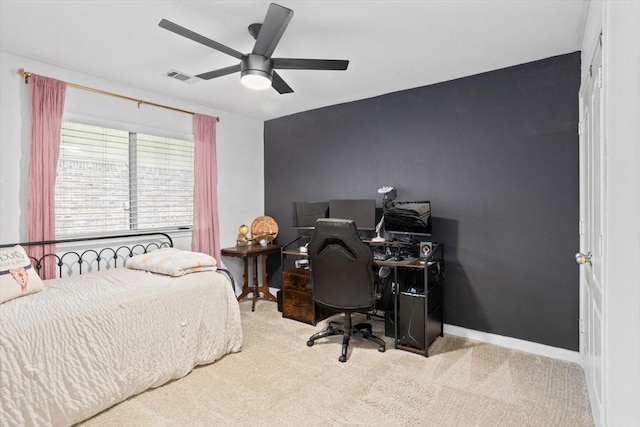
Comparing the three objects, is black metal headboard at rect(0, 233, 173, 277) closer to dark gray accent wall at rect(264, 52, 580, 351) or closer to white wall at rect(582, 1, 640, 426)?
dark gray accent wall at rect(264, 52, 580, 351)

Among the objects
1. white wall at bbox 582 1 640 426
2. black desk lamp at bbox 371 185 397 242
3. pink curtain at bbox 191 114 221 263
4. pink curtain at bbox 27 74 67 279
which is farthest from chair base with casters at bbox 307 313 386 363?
pink curtain at bbox 27 74 67 279

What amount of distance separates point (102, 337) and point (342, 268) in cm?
177

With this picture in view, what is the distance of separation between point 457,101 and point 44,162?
383 centimetres

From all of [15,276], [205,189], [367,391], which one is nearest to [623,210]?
[367,391]

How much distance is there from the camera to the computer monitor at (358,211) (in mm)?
3719

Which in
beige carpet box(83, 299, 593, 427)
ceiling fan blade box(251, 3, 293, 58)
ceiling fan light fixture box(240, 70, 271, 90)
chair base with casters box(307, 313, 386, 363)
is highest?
ceiling fan blade box(251, 3, 293, 58)

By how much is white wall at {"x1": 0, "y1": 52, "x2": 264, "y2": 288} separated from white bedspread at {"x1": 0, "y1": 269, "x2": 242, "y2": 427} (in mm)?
957

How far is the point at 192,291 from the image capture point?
2754 mm

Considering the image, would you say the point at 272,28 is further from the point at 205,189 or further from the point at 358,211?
the point at 205,189

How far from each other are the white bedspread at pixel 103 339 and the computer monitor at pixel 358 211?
1.56 metres

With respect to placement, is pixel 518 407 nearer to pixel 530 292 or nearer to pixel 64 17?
pixel 530 292

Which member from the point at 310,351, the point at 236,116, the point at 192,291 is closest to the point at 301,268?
the point at 310,351

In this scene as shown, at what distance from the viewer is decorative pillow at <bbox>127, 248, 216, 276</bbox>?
9.42 ft

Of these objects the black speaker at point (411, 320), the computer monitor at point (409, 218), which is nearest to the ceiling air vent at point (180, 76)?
the computer monitor at point (409, 218)
